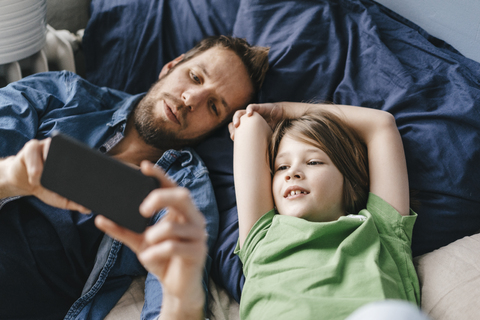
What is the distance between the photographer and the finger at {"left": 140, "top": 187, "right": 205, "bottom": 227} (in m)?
0.56

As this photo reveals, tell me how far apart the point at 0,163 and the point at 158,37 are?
0.95 meters

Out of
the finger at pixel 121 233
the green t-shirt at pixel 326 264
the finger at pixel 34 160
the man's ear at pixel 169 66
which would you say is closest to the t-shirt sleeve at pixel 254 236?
the green t-shirt at pixel 326 264

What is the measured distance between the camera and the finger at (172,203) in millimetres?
555

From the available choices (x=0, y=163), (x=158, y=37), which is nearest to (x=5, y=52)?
(x=158, y=37)

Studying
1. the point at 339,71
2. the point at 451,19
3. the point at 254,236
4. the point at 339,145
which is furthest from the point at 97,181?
the point at 451,19

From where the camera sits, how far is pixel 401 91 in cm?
120

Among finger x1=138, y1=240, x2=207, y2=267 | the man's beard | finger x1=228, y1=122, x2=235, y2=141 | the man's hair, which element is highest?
finger x1=138, y1=240, x2=207, y2=267

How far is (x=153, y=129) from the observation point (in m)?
1.34

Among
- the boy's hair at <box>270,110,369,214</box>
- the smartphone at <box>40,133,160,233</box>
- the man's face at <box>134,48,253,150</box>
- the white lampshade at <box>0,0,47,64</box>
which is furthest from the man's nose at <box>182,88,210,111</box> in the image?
the smartphone at <box>40,133,160,233</box>

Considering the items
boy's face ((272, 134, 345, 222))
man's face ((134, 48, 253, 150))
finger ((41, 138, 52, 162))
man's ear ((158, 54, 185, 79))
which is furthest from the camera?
man's ear ((158, 54, 185, 79))

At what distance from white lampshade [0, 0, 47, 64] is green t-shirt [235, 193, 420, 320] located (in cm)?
102

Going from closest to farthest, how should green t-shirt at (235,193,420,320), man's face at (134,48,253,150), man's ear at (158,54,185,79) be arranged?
green t-shirt at (235,193,420,320)
man's face at (134,48,253,150)
man's ear at (158,54,185,79)

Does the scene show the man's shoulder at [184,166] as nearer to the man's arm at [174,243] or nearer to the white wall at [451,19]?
the man's arm at [174,243]

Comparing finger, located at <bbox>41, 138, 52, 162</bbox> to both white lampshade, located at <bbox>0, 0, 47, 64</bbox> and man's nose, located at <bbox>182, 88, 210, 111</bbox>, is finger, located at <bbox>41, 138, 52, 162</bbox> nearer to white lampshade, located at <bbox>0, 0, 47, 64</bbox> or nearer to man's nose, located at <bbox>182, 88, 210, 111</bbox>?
man's nose, located at <bbox>182, 88, 210, 111</bbox>
